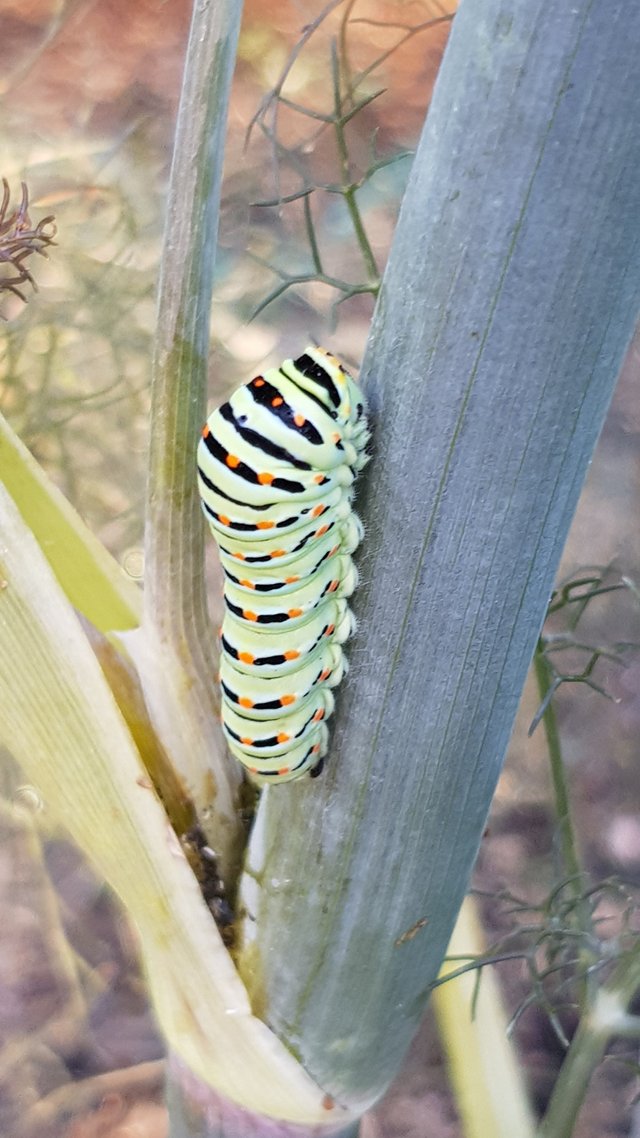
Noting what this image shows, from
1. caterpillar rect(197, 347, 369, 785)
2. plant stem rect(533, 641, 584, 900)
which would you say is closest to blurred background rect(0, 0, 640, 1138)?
plant stem rect(533, 641, 584, 900)


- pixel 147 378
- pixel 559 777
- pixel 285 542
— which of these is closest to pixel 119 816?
pixel 285 542

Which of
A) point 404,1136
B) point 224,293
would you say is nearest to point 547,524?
point 224,293

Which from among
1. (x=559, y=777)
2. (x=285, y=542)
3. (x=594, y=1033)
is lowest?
(x=594, y=1033)

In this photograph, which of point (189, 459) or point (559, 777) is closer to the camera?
point (189, 459)

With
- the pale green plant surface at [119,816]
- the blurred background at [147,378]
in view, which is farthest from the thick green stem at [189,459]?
the blurred background at [147,378]

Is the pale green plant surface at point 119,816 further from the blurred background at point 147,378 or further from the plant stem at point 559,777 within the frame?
the blurred background at point 147,378

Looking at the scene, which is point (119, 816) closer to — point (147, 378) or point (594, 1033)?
point (594, 1033)

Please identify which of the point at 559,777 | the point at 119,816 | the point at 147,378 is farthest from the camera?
the point at 147,378
